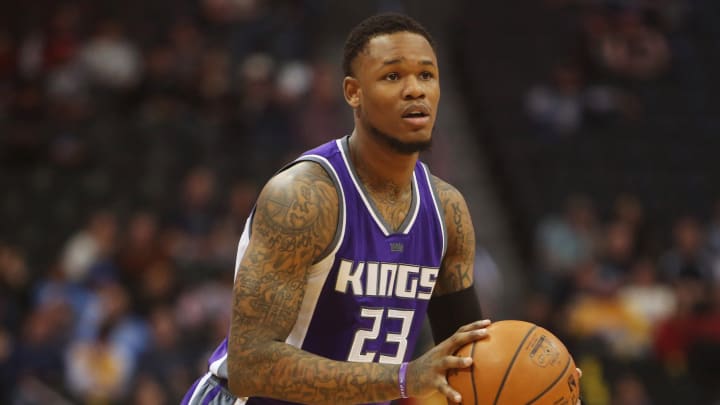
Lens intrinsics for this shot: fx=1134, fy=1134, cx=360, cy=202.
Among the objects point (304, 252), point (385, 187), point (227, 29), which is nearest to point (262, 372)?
point (304, 252)

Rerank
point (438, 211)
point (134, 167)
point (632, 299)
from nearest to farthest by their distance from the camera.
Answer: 1. point (438, 211)
2. point (632, 299)
3. point (134, 167)

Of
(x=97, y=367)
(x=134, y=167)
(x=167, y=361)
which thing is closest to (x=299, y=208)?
(x=167, y=361)

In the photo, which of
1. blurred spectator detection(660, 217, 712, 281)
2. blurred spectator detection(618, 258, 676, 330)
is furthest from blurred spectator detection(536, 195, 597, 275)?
blurred spectator detection(660, 217, 712, 281)

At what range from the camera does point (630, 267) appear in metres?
12.2

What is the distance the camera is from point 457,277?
4766 millimetres

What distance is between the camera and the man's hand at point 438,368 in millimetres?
3771

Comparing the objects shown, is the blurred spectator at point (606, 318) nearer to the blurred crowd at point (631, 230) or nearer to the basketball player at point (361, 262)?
the blurred crowd at point (631, 230)

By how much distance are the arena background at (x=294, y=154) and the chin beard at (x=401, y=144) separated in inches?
216

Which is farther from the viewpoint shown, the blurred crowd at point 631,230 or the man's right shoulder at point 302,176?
the blurred crowd at point 631,230

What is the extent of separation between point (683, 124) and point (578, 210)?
9.07ft

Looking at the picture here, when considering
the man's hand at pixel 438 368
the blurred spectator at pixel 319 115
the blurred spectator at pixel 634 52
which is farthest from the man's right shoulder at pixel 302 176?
the blurred spectator at pixel 634 52

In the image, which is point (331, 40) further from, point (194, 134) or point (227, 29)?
point (194, 134)

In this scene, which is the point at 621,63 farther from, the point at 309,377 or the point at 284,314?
the point at 309,377

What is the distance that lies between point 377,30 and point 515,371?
1.41 metres
